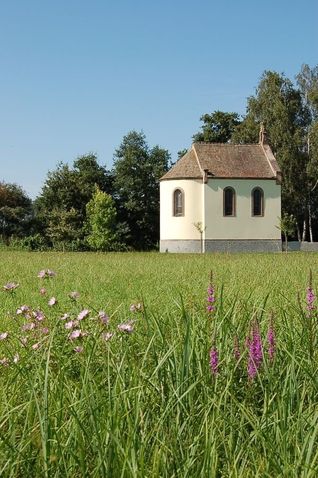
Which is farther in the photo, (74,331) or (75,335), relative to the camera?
(74,331)

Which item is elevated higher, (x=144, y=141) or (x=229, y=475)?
(x=144, y=141)

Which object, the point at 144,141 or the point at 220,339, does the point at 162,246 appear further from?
the point at 220,339

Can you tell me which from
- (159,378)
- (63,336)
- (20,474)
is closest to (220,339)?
(159,378)

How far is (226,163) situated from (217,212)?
11.5 ft

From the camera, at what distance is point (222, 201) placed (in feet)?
154

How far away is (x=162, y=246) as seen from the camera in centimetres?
4734

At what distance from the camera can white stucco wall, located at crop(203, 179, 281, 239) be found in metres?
46.5

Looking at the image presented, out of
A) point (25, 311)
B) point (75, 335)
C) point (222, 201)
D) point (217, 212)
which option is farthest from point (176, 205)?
point (75, 335)

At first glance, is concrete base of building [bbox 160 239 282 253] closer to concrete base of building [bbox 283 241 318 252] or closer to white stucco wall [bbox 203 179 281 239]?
white stucco wall [bbox 203 179 281 239]

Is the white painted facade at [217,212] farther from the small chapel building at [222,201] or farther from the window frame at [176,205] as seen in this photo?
the window frame at [176,205]

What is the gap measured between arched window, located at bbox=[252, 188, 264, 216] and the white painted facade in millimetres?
236

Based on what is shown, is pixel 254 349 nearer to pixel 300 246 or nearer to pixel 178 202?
pixel 178 202

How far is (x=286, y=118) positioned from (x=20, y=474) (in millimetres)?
51159

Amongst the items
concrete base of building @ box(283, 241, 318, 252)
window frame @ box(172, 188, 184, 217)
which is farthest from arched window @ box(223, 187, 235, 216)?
concrete base of building @ box(283, 241, 318, 252)
